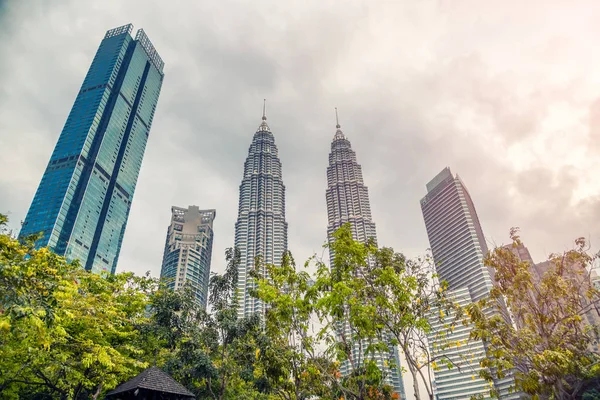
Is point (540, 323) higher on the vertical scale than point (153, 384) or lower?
higher

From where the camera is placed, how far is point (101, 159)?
131 metres

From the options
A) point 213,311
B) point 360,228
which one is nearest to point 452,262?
point 360,228

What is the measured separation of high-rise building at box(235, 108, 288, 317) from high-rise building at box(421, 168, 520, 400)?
61.9 meters

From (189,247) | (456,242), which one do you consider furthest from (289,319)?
(456,242)

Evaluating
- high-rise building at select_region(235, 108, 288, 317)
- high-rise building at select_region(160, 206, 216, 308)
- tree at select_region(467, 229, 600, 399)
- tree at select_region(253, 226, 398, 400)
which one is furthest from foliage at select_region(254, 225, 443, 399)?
high-rise building at select_region(160, 206, 216, 308)

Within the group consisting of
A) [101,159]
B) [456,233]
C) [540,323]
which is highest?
[101,159]

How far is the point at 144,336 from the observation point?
21328 mm

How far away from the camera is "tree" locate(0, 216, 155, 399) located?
26.2 ft

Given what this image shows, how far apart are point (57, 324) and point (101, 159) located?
13754cm

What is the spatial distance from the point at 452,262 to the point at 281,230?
76465 mm

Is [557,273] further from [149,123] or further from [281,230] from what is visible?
[149,123]

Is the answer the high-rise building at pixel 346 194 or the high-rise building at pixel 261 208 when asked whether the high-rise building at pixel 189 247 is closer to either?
the high-rise building at pixel 261 208

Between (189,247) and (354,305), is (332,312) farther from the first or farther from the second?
(189,247)

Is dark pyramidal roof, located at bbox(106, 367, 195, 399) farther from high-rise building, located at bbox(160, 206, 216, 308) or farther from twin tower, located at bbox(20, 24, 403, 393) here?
high-rise building, located at bbox(160, 206, 216, 308)
